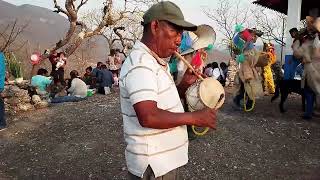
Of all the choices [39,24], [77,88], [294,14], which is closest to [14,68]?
[77,88]

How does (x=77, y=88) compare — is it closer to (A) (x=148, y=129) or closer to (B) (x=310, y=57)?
(B) (x=310, y=57)

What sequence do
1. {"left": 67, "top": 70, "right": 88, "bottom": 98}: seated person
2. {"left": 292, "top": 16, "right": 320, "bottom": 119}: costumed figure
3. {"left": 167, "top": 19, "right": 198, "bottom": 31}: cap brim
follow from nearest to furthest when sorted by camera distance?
{"left": 167, "top": 19, "right": 198, "bottom": 31}: cap brim
{"left": 292, "top": 16, "right": 320, "bottom": 119}: costumed figure
{"left": 67, "top": 70, "right": 88, "bottom": 98}: seated person

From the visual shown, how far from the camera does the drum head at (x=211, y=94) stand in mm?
2445

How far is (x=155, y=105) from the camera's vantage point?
1.92 meters

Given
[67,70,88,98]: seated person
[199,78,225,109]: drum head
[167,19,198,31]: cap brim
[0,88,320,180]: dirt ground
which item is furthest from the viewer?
[67,70,88,98]: seated person

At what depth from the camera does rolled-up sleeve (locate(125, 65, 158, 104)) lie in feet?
6.24

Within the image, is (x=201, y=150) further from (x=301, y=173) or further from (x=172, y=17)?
(x=172, y=17)

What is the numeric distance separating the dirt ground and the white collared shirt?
2737mm

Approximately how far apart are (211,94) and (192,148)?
331 centimetres

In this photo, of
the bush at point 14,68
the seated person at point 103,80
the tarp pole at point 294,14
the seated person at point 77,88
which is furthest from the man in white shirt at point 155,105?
the seated person at point 103,80

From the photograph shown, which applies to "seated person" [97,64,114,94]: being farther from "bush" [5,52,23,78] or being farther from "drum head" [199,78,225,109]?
"drum head" [199,78,225,109]

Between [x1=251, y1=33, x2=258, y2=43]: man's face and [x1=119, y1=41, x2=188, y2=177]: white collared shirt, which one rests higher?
[x1=251, y1=33, x2=258, y2=43]: man's face

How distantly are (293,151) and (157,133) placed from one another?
13.9 ft

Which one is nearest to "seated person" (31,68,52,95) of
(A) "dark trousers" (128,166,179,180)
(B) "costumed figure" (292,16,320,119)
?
(B) "costumed figure" (292,16,320,119)
